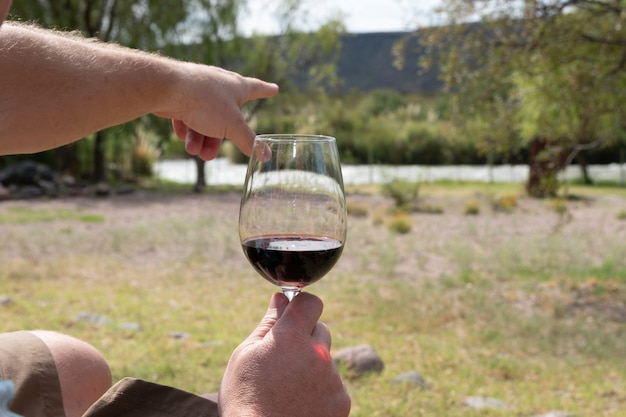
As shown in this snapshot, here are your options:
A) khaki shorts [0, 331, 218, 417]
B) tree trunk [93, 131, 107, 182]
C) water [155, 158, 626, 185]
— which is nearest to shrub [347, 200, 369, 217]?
water [155, 158, 626, 185]

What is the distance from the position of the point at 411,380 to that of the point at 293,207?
9.56 ft

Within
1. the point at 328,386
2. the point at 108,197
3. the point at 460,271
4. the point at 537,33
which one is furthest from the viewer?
the point at 108,197

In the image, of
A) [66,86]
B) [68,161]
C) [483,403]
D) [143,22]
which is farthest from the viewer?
[68,161]

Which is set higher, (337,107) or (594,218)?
(337,107)

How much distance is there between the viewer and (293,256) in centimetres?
146

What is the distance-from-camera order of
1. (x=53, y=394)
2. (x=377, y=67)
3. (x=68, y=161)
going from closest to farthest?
(x=53, y=394)
(x=68, y=161)
(x=377, y=67)

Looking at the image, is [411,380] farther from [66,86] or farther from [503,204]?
[503,204]

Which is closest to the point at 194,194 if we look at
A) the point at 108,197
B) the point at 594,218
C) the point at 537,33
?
the point at 108,197

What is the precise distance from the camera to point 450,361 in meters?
4.65

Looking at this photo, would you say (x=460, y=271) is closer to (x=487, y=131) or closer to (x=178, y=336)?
(x=487, y=131)

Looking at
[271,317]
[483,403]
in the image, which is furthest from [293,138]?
[483,403]

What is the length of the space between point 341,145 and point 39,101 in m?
29.8

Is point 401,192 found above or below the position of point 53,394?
below

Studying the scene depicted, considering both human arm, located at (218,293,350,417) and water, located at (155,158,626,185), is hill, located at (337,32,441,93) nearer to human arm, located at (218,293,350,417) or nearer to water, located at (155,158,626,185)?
water, located at (155,158,626,185)
